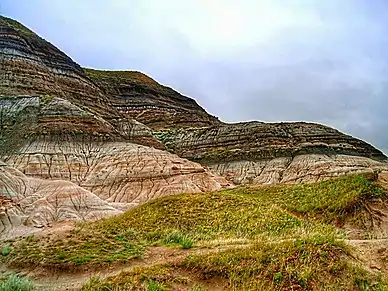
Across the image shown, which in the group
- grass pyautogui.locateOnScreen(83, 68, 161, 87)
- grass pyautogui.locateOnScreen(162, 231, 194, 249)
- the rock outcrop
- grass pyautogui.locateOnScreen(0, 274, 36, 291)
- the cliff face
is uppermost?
grass pyautogui.locateOnScreen(83, 68, 161, 87)

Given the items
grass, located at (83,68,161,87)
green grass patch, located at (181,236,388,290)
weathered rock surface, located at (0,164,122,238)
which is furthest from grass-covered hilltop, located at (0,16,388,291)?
grass, located at (83,68,161,87)

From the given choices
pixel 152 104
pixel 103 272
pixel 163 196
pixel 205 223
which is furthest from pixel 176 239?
pixel 152 104

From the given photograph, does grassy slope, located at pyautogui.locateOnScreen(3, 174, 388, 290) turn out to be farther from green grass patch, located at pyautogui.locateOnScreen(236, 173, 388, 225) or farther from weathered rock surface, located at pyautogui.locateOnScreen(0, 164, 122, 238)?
weathered rock surface, located at pyautogui.locateOnScreen(0, 164, 122, 238)

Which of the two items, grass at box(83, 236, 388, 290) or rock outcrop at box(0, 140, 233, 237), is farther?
rock outcrop at box(0, 140, 233, 237)

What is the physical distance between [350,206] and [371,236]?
3385 mm

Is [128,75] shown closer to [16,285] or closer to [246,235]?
[246,235]

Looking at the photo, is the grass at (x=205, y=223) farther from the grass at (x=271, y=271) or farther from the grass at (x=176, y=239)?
the grass at (x=271, y=271)

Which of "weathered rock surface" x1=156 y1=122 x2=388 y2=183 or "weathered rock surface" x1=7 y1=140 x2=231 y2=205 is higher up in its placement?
"weathered rock surface" x1=156 y1=122 x2=388 y2=183

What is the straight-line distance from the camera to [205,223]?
20.2 m

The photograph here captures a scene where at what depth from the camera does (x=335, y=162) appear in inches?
2366

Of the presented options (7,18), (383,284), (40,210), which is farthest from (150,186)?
(7,18)

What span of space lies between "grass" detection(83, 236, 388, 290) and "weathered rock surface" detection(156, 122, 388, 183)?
4579 cm

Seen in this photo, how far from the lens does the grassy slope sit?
10961mm

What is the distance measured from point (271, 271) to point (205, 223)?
31.1 ft
